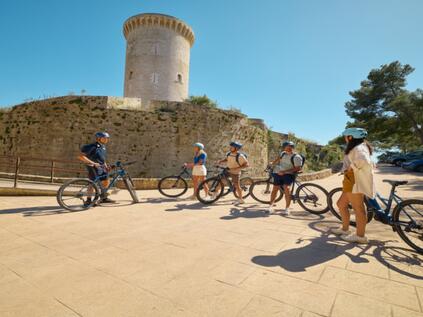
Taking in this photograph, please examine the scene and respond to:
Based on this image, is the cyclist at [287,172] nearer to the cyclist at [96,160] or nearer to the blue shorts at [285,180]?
the blue shorts at [285,180]

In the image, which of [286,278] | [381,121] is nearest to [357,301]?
[286,278]

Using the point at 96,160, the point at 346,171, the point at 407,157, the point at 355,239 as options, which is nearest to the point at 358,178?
the point at 346,171

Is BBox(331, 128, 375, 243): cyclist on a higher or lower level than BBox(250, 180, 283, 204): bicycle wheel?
higher

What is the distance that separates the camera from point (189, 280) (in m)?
1.90

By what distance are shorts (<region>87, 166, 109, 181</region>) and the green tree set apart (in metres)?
23.8

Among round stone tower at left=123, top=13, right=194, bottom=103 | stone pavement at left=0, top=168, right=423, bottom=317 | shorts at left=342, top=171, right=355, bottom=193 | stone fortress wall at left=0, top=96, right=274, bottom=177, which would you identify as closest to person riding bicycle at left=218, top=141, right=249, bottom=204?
stone pavement at left=0, top=168, right=423, bottom=317

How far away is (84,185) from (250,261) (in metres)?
3.95

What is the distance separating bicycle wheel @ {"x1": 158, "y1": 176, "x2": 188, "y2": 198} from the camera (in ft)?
21.9

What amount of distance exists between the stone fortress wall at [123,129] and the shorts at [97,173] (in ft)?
22.2

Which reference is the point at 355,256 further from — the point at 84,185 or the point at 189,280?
the point at 84,185

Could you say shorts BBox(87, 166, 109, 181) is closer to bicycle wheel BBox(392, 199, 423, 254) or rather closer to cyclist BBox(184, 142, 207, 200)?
cyclist BBox(184, 142, 207, 200)

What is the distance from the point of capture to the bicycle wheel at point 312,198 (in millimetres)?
4723

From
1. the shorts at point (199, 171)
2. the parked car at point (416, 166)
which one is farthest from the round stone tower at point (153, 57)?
the parked car at point (416, 166)

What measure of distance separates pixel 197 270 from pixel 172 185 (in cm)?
507
